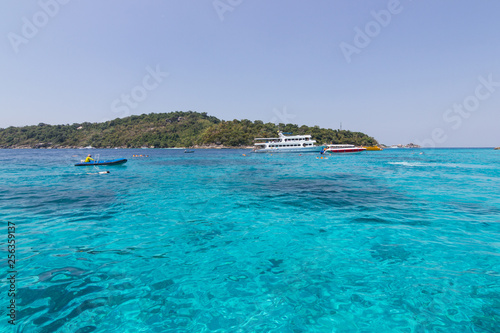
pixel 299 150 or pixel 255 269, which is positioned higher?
pixel 299 150

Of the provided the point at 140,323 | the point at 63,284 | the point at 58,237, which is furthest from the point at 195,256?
the point at 58,237

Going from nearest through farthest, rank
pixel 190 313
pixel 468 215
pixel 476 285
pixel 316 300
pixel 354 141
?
pixel 190 313 → pixel 316 300 → pixel 476 285 → pixel 468 215 → pixel 354 141

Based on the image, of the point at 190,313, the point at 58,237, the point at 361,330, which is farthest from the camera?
the point at 58,237

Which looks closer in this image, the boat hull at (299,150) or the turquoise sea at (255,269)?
the turquoise sea at (255,269)

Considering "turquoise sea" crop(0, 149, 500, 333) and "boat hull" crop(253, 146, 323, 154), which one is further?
"boat hull" crop(253, 146, 323, 154)

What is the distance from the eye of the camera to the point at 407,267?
7004 millimetres

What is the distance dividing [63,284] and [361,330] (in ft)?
24.7

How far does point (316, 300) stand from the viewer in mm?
5578

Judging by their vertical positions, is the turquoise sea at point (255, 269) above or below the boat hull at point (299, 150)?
below

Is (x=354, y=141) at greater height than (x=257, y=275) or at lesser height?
greater

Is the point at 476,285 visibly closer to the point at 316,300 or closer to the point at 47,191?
the point at 316,300

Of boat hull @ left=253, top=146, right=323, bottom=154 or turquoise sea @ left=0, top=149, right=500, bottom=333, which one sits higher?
boat hull @ left=253, top=146, right=323, bottom=154

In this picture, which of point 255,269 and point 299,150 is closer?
point 255,269

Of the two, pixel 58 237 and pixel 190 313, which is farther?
pixel 58 237
